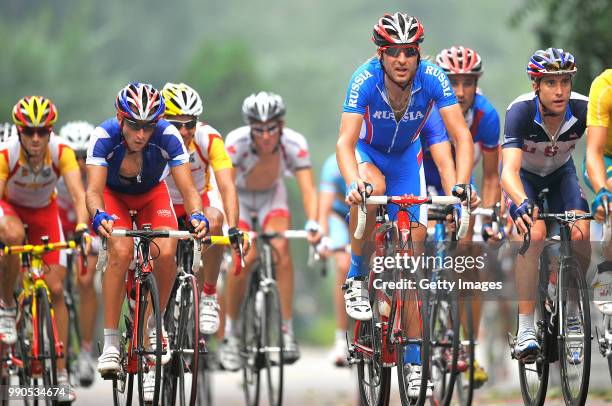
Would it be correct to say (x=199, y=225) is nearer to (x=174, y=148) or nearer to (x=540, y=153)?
(x=174, y=148)

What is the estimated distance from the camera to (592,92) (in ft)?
31.1

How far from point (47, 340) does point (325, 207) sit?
12.7 ft

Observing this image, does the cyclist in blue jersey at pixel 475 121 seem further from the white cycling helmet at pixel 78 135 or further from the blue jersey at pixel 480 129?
the white cycling helmet at pixel 78 135

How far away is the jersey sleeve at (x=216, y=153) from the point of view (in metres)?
11.6

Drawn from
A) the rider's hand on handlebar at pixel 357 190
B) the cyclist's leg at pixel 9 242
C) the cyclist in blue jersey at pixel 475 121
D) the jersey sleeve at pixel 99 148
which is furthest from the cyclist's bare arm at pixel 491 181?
the cyclist's leg at pixel 9 242

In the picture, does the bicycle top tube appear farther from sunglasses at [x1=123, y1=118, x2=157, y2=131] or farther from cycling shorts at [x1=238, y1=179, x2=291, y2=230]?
cycling shorts at [x1=238, y1=179, x2=291, y2=230]

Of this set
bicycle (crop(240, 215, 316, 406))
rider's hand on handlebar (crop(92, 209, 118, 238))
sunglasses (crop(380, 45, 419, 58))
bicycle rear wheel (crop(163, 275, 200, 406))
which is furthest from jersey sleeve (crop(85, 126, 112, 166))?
bicycle (crop(240, 215, 316, 406))

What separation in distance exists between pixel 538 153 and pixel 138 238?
3.00m

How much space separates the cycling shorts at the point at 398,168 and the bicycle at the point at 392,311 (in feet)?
1.60

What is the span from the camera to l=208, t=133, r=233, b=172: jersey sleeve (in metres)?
11.6

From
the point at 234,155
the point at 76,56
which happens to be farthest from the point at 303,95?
the point at 234,155

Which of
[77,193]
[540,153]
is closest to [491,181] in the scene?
[540,153]

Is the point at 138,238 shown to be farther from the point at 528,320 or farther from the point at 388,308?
the point at 528,320

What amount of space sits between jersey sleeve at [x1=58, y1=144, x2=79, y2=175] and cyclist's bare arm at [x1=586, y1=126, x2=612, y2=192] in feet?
14.8
